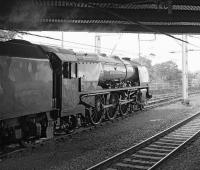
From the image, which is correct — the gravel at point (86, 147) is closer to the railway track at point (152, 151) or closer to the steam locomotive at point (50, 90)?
the railway track at point (152, 151)

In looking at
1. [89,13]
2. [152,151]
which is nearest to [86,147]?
[152,151]

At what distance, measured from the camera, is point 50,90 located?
1015cm

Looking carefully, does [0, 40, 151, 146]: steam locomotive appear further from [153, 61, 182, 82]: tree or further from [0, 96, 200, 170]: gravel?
[153, 61, 182, 82]: tree

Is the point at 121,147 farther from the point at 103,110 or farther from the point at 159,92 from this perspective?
the point at 159,92

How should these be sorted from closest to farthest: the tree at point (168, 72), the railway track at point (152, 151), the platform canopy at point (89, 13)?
1. the platform canopy at point (89, 13)
2. the railway track at point (152, 151)
3. the tree at point (168, 72)

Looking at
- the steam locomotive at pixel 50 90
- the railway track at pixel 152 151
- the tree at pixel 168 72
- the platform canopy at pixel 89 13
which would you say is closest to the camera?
the platform canopy at pixel 89 13

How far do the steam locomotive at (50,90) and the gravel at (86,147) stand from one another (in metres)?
0.64

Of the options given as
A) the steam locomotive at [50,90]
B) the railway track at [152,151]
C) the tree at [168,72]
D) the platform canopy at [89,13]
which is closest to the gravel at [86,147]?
the railway track at [152,151]

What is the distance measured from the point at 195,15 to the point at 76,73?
190 inches

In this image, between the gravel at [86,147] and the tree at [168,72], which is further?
the tree at [168,72]

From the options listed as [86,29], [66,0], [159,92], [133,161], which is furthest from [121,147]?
[159,92]

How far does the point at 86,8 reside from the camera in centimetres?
845

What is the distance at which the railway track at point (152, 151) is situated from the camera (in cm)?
805

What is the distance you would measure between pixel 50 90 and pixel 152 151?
12.4 feet
